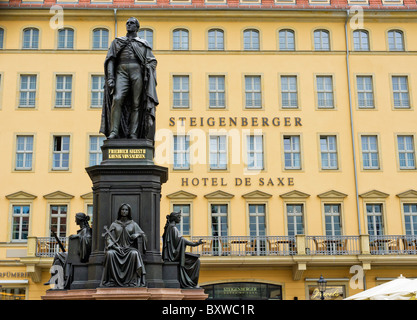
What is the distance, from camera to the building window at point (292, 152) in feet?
108

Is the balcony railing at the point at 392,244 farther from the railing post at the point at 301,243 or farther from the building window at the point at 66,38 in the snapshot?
the building window at the point at 66,38

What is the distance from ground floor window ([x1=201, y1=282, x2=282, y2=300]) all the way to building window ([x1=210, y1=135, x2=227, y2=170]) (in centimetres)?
574

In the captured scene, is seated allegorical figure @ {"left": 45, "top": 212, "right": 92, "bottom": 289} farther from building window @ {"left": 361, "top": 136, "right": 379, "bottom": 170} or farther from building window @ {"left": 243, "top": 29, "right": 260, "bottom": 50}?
building window @ {"left": 243, "top": 29, "right": 260, "bottom": 50}

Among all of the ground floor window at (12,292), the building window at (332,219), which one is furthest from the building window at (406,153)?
the ground floor window at (12,292)

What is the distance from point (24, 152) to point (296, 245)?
1397 centimetres

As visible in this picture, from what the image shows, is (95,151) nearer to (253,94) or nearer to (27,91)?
(27,91)

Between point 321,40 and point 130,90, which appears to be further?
point 321,40

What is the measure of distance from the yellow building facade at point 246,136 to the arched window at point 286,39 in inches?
2.1

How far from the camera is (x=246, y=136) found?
3312 centimetres

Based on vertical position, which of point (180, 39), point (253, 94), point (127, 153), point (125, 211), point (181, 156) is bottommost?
point (125, 211)

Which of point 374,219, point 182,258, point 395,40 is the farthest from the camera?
point 395,40

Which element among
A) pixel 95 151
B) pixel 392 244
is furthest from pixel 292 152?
pixel 95 151

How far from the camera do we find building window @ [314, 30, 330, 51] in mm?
34500
